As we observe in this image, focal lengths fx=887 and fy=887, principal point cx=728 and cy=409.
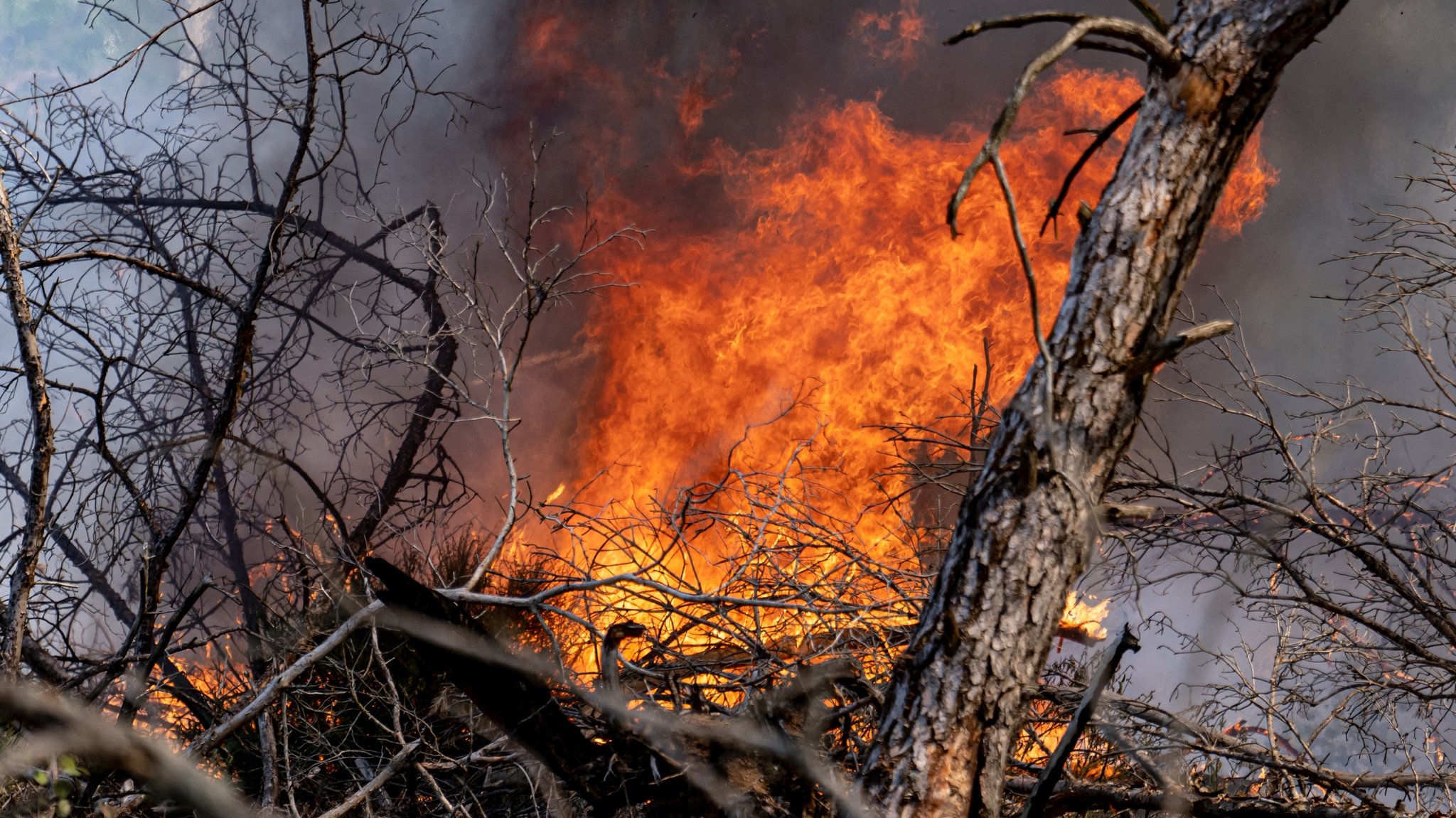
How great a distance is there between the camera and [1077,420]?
2.13 m

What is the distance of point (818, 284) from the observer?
815cm

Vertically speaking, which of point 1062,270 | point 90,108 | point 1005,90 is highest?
point 1005,90

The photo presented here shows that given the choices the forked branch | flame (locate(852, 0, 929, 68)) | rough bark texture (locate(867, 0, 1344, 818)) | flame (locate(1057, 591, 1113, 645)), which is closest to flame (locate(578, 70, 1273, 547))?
flame (locate(852, 0, 929, 68))

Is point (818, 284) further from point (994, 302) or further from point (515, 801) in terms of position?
point (515, 801)

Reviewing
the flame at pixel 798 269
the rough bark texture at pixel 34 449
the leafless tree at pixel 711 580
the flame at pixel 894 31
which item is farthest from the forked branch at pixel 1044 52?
the flame at pixel 894 31

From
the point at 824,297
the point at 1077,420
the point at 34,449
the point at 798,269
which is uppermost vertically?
the point at 798,269

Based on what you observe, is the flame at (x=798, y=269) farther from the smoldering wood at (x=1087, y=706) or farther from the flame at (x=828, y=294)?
Result: the smoldering wood at (x=1087, y=706)

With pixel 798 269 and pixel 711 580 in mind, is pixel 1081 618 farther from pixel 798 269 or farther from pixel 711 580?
pixel 798 269

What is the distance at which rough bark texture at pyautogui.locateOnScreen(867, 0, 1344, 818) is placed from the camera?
6.93 ft

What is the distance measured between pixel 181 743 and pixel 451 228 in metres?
4.46

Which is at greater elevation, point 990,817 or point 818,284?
point 818,284

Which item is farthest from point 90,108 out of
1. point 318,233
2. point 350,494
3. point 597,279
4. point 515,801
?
point 515,801

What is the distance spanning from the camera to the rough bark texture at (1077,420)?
211 cm

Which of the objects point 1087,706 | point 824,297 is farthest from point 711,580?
point 1087,706
